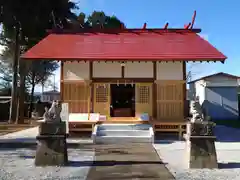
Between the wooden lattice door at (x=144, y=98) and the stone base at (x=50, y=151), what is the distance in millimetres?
6634

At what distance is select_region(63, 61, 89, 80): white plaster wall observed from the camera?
42.7 ft

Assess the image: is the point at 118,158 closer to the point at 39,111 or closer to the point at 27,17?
the point at 27,17

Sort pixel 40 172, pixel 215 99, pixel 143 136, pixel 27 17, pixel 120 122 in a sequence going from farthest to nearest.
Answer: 1. pixel 215 99
2. pixel 27 17
3. pixel 120 122
4. pixel 143 136
5. pixel 40 172

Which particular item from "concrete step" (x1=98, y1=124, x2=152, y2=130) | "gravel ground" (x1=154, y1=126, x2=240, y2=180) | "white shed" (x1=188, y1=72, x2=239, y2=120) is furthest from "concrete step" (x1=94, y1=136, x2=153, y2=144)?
"white shed" (x1=188, y1=72, x2=239, y2=120)

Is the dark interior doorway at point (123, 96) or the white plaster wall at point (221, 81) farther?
the white plaster wall at point (221, 81)

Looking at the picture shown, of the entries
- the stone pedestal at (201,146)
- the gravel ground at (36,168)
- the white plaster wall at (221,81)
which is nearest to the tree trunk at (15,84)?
the gravel ground at (36,168)

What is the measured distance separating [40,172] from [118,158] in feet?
7.57

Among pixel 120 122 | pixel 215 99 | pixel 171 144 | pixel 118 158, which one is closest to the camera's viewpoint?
pixel 118 158

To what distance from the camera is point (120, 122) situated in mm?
12570

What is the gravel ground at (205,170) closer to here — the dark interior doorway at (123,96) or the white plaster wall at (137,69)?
the white plaster wall at (137,69)

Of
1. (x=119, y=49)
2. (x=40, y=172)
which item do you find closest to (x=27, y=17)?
(x=119, y=49)

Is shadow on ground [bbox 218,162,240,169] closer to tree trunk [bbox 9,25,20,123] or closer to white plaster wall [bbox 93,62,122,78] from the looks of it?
white plaster wall [bbox 93,62,122,78]

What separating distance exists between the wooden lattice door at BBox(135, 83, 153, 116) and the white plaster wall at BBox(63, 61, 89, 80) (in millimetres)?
2448

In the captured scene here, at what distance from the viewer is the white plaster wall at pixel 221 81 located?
23.9 metres
